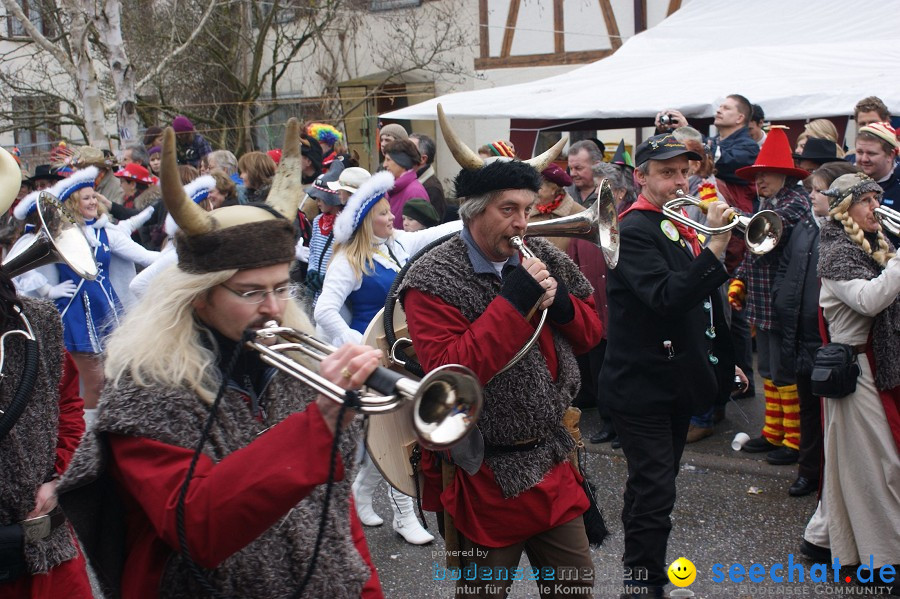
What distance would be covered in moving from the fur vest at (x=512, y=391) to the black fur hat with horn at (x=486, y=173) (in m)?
0.22

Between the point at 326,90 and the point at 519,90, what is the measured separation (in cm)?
928

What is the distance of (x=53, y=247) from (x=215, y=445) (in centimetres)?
210

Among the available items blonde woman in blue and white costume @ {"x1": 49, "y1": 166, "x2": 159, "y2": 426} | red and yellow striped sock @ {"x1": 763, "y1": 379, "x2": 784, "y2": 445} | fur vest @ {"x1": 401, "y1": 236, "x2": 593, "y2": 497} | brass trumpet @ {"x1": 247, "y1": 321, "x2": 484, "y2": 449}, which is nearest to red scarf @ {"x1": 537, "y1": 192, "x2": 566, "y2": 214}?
red and yellow striped sock @ {"x1": 763, "y1": 379, "x2": 784, "y2": 445}

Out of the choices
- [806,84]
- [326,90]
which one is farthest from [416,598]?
[326,90]

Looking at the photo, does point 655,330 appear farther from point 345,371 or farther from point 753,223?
point 345,371

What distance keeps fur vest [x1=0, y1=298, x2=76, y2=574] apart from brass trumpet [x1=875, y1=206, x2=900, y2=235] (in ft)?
11.6

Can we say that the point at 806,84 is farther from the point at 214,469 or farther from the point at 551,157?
the point at 214,469

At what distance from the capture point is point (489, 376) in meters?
3.07

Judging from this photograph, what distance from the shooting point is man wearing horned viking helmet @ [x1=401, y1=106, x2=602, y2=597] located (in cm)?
309

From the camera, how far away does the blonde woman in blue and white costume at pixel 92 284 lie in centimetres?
657

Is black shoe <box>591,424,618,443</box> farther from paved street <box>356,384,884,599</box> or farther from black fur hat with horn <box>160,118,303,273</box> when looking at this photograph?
black fur hat with horn <box>160,118,303,273</box>

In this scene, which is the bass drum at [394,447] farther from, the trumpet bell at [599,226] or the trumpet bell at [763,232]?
the trumpet bell at [763,232]

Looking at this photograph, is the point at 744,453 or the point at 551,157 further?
the point at 744,453

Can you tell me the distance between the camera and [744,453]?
6.29 m
